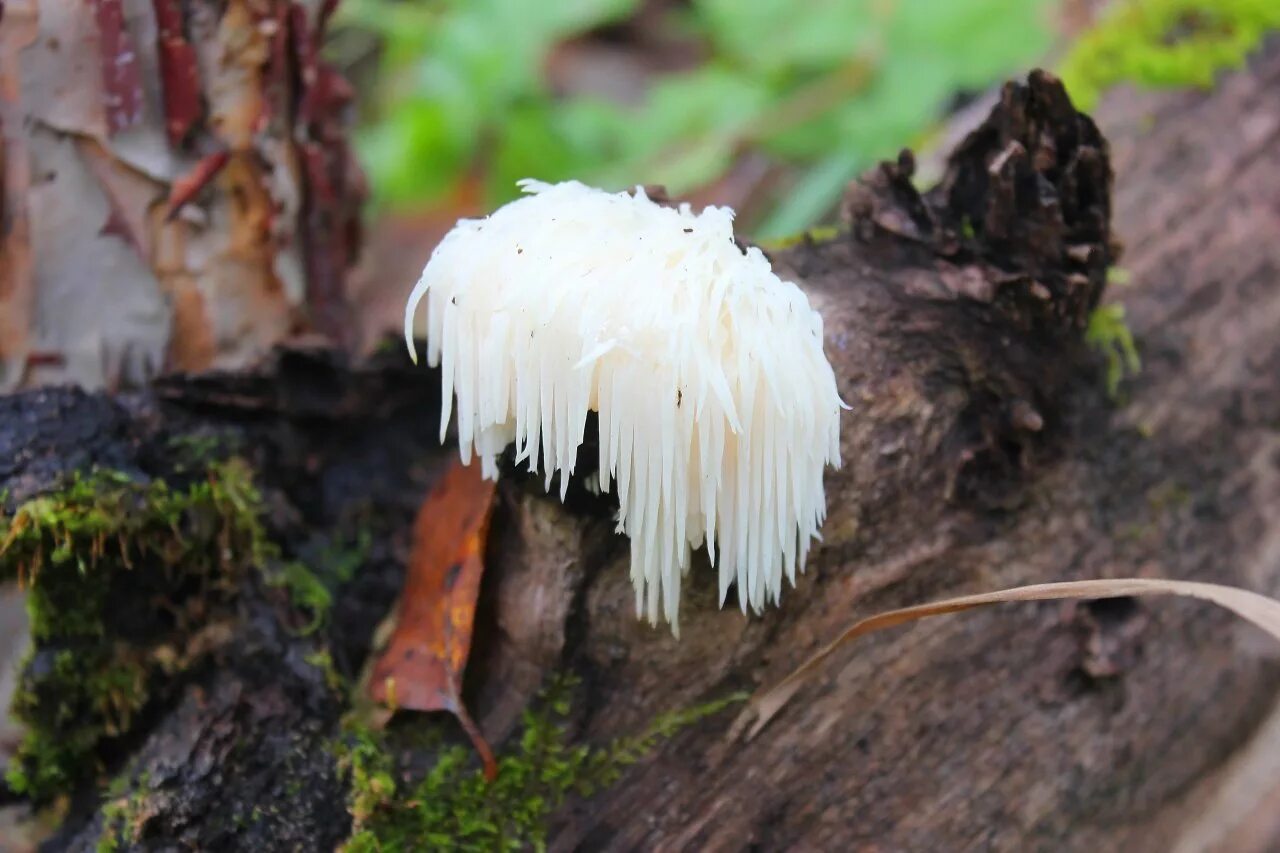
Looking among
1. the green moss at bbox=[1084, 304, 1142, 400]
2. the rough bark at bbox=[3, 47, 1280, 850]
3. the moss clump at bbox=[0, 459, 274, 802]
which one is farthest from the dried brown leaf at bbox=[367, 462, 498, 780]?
the green moss at bbox=[1084, 304, 1142, 400]

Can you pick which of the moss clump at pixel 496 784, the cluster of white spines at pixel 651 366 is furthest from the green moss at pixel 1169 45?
the moss clump at pixel 496 784

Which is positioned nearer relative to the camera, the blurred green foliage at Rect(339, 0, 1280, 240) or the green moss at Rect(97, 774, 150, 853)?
the green moss at Rect(97, 774, 150, 853)

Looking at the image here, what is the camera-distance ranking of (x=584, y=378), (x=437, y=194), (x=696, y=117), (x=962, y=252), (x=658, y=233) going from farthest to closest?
(x=437, y=194) < (x=696, y=117) < (x=962, y=252) < (x=658, y=233) < (x=584, y=378)

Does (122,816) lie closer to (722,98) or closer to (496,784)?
(496,784)

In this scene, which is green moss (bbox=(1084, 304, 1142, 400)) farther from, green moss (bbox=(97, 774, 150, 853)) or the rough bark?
green moss (bbox=(97, 774, 150, 853))

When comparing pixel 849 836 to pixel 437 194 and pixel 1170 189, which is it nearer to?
pixel 1170 189

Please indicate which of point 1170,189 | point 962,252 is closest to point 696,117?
point 1170,189
